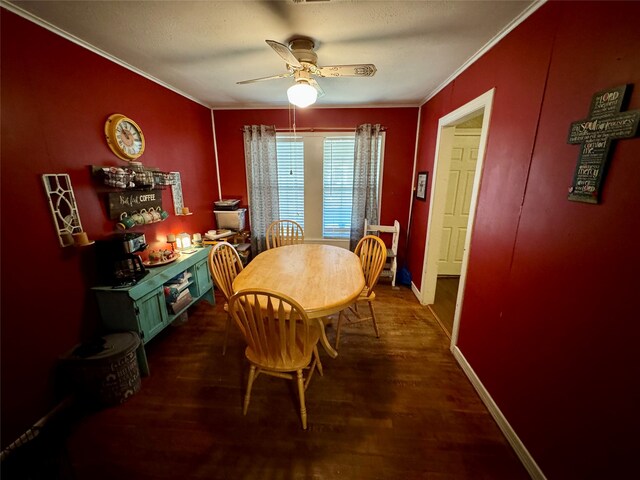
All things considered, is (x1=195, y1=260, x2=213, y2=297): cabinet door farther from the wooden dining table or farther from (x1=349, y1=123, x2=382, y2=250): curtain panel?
(x1=349, y1=123, x2=382, y2=250): curtain panel

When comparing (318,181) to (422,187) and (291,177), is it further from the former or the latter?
(422,187)

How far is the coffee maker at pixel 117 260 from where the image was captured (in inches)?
68.7

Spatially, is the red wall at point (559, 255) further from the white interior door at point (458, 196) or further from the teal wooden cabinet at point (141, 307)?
the teal wooden cabinet at point (141, 307)

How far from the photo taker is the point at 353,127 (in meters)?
3.34

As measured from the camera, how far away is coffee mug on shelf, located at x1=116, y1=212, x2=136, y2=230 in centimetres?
194

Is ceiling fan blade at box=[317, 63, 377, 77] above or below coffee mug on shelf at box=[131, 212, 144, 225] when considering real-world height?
above

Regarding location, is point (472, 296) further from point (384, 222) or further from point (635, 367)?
point (384, 222)

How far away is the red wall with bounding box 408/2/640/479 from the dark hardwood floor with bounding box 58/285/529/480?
1.00 feet

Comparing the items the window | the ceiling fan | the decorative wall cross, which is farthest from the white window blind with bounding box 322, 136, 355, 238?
the decorative wall cross

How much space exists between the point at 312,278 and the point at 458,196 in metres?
2.76

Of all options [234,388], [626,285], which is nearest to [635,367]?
[626,285]

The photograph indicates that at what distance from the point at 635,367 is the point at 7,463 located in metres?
2.41

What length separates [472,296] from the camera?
1.91m

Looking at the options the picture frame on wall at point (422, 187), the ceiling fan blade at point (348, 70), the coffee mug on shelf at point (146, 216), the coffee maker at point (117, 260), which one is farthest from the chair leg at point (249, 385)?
the picture frame on wall at point (422, 187)
